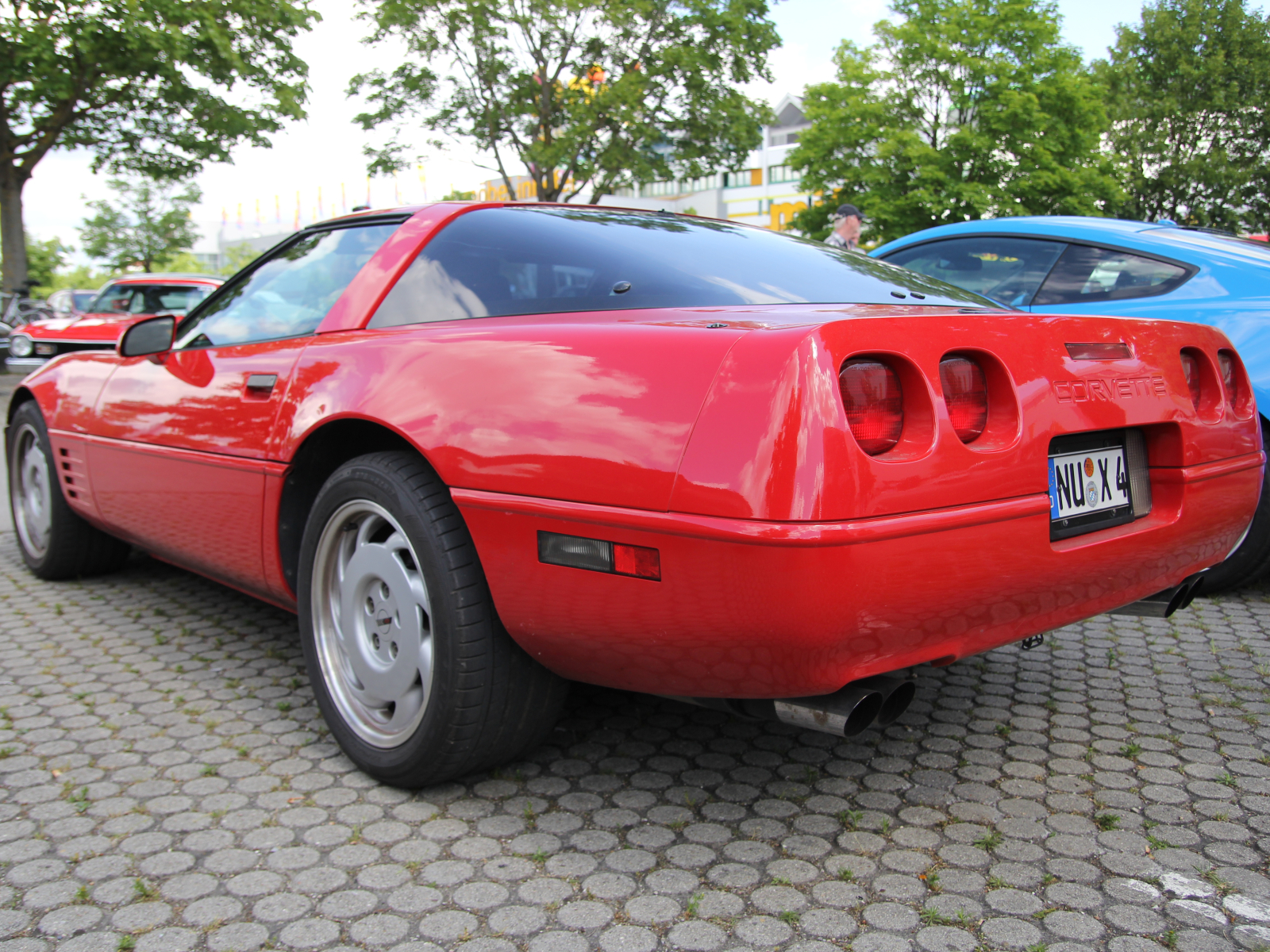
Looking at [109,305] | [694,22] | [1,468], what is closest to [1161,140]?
[694,22]

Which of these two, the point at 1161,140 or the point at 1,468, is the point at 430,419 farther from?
the point at 1161,140

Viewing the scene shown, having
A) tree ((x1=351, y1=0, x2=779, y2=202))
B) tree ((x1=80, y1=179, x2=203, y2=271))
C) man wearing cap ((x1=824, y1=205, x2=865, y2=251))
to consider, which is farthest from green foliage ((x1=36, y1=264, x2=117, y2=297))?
man wearing cap ((x1=824, y1=205, x2=865, y2=251))

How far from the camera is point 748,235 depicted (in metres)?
2.86

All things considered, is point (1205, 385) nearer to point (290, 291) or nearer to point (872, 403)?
point (872, 403)

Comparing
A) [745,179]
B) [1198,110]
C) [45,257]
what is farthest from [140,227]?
[1198,110]

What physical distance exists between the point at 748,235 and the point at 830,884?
1.73 m

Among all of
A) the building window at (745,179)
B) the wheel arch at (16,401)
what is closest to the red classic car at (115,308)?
the wheel arch at (16,401)

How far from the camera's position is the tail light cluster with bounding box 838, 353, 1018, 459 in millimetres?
1746

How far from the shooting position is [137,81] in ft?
62.0

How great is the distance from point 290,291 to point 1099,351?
7.55 feet

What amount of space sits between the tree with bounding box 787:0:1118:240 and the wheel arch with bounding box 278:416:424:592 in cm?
2529

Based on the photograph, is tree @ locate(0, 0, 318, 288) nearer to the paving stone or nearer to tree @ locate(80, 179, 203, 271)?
the paving stone

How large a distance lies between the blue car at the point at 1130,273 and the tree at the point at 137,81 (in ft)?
55.3

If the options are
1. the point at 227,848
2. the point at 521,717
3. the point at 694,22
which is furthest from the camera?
the point at 694,22
